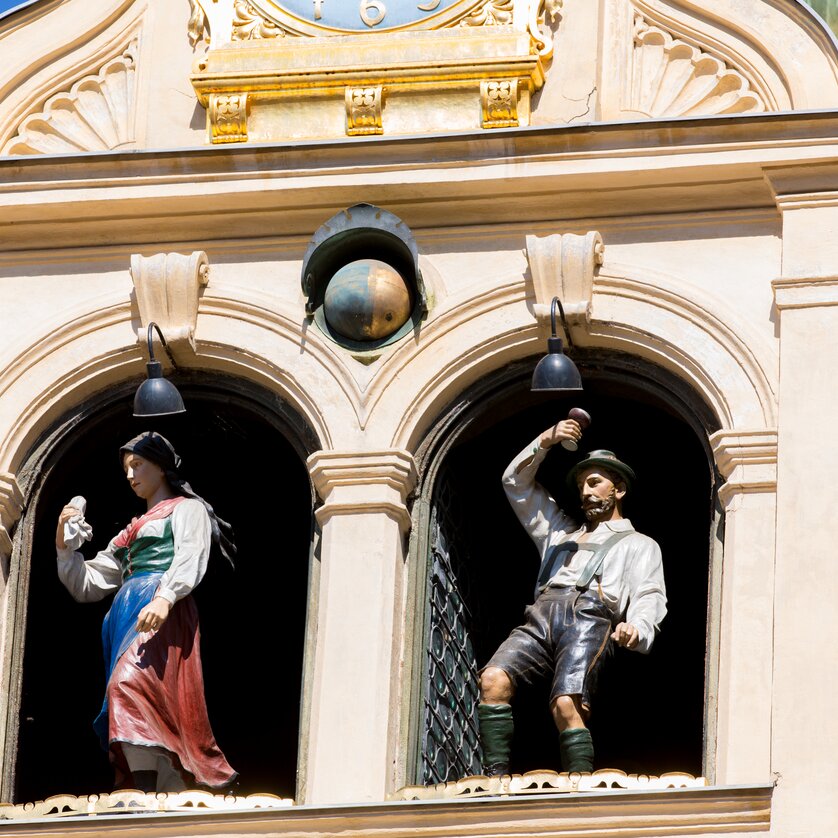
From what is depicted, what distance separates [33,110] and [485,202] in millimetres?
2105

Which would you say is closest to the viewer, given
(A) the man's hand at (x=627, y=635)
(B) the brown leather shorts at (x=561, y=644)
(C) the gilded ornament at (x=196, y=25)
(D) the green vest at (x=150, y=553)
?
(A) the man's hand at (x=627, y=635)

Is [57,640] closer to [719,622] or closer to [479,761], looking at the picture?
[479,761]

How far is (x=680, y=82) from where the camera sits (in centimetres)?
1670

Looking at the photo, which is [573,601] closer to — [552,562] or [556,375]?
[552,562]

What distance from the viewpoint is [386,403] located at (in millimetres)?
16172

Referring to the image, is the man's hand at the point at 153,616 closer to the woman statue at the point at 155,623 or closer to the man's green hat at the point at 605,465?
the woman statue at the point at 155,623

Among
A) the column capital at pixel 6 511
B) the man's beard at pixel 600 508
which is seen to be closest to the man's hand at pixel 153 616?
the column capital at pixel 6 511

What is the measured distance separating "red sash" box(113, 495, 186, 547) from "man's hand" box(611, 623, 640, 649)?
2012mm

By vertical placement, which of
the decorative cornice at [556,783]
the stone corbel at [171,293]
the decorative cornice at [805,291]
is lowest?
the decorative cornice at [556,783]

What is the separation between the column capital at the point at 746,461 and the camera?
15594 millimetres

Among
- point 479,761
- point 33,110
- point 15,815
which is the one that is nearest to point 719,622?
point 479,761

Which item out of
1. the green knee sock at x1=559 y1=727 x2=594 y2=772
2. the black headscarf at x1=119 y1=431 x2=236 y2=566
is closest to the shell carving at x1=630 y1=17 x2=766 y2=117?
the black headscarf at x1=119 y1=431 x2=236 y2=566

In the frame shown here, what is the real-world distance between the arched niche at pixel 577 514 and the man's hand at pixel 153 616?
1002mm

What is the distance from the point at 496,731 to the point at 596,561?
836mm
